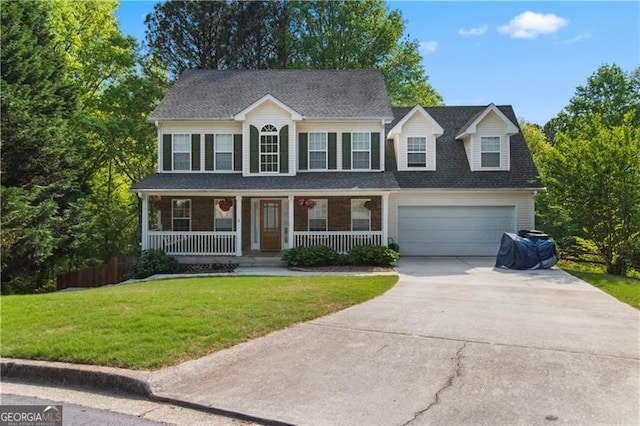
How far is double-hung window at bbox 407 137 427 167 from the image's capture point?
21094 millimetres

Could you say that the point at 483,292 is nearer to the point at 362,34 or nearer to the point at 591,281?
the point at 591,281

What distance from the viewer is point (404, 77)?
112ft

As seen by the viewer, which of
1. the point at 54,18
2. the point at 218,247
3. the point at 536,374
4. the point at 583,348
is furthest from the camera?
the point at 54,18

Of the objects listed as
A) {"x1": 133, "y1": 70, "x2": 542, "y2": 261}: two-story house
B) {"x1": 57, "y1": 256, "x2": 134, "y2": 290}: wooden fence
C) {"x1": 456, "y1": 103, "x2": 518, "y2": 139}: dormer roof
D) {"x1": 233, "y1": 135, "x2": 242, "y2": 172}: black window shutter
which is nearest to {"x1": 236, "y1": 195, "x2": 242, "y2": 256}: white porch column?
{"x1": 133, "y1": 70, "x2": 542, "y2": 261}: two-story house

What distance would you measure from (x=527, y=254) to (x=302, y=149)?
30.6ft

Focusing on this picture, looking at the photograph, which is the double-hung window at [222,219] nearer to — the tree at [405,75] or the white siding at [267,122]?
the white siding at [267,122]

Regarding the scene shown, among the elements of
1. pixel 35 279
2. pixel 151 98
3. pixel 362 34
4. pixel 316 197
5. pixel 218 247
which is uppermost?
pixel 362 34

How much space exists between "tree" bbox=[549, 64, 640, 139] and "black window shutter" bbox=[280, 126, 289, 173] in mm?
20303

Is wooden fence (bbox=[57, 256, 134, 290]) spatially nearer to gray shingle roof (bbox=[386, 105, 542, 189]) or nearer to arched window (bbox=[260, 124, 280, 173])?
arched window (bbox=[260, 124, 280, 173])

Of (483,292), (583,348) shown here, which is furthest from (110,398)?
(483,292)

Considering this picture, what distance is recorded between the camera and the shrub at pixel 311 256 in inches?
675

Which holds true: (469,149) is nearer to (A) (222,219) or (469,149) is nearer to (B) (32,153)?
(A) (222,219)

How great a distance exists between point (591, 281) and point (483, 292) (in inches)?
173

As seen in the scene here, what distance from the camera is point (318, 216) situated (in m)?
20.3
